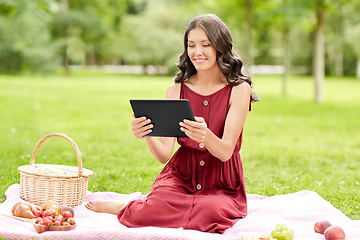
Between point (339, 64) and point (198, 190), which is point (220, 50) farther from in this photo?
point (339, 64)

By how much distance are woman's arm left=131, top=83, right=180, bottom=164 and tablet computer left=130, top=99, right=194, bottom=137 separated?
56 mm

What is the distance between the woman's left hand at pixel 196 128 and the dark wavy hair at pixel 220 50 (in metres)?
0.72

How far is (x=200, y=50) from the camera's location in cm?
365

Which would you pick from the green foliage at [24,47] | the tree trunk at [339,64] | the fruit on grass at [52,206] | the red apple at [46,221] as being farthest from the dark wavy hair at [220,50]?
the tree trunk at [339,64]

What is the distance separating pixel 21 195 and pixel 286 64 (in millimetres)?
15460

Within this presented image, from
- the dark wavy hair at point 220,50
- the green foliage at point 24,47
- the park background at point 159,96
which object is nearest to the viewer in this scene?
the dark wavy hair at point 220,50

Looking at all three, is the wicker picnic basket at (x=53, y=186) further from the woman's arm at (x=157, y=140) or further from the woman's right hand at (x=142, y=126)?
the woman's right hand at (x=142, y=126)

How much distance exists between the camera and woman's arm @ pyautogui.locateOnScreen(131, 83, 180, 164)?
3.39 m

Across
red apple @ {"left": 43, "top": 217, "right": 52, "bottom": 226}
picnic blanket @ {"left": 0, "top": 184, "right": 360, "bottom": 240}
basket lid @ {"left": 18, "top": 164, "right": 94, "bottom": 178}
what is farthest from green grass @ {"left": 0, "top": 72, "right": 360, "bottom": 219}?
red apple @ {"left": 43, "top": 217, "right": 52, "bottom": 226}

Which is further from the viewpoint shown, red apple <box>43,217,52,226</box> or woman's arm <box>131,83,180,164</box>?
woman's arm <box>131,83,180,164</box>

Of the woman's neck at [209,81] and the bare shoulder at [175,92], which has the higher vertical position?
the woman's neck at [209,81]

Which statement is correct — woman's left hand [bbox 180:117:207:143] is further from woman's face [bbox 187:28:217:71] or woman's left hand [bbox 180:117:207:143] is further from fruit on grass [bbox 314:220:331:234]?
fruit on grass [bbox 314:220:331:234]

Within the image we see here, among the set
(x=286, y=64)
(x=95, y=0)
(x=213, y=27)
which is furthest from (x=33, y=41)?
(x=213, y=27)

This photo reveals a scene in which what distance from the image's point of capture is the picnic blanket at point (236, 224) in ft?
10.4
